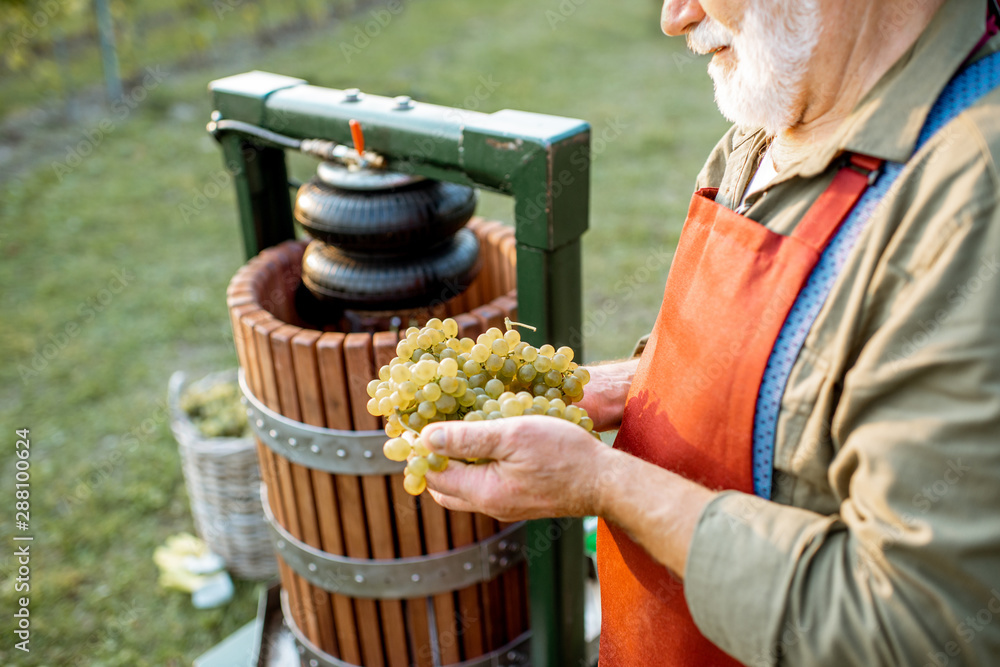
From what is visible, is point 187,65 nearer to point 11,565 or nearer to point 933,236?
point 11,565

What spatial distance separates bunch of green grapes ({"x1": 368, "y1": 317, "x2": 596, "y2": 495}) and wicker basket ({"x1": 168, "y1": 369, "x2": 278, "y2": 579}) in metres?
1.96

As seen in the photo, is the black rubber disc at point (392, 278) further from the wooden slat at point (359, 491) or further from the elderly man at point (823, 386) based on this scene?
the elderly man at point (823, 386)

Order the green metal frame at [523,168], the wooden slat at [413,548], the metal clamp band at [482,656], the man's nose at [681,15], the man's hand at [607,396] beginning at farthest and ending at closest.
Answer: the metal clamp band at [482,656] → the wooden slat at [413,548] → the green metal frame at [523,168] → the man's hand at [607,396] → the man's nose at [681,15]

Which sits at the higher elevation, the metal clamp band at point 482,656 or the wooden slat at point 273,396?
the wooden slat at point 273,396

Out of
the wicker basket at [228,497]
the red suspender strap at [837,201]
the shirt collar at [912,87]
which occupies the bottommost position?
the wicker basket at [228,497]

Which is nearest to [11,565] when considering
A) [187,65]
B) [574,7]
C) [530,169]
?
[530,169]

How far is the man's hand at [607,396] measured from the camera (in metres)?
1.72

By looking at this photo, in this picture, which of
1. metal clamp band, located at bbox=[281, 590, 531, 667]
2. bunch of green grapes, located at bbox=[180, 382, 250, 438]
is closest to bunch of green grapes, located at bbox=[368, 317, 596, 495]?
metal clamp band, located at bbox=[281, 590, 531, 667]

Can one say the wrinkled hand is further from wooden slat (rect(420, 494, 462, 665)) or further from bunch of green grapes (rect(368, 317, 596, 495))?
wooden slat (rect(420, 494, 462, 665))

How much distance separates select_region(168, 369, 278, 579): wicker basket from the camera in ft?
10.9

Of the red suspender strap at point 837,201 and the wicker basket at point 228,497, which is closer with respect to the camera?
the red suspender strap at point 837,201

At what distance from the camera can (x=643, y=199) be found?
647 centimetres

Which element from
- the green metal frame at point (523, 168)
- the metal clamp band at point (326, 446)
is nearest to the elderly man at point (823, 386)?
the green metal frame at point (523, 168)

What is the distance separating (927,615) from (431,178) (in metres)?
1.64
